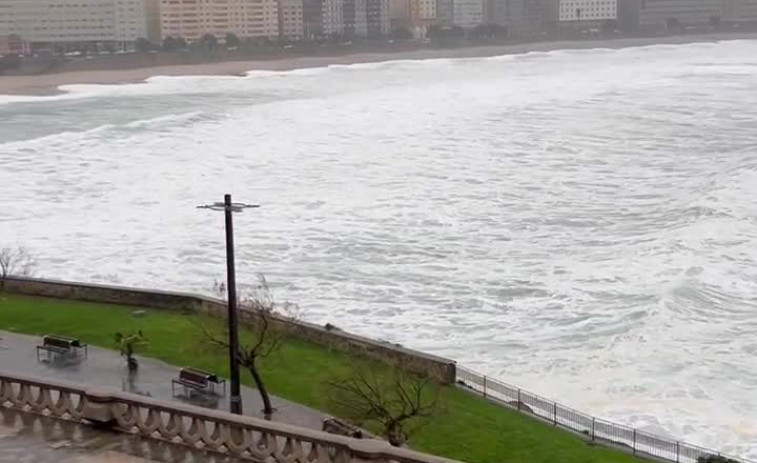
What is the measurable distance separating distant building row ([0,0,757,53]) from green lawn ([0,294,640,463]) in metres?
108

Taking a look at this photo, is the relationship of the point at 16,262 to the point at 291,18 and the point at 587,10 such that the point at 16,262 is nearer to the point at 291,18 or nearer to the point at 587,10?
the point at 291,18

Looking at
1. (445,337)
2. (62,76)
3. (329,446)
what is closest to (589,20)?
(62,76)

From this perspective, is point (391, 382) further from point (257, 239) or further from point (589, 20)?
point (589, 20)

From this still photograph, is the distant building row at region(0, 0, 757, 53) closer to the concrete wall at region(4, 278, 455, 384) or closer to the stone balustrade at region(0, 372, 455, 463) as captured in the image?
the concrete wall at region(4, 278, 455, 384)

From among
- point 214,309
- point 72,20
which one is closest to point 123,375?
point 214,309

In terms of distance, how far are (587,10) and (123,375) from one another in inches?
6810

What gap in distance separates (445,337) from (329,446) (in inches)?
443

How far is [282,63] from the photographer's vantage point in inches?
4791

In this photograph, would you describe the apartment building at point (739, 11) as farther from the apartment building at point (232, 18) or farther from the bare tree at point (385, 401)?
the bare tree at point (385, 401)

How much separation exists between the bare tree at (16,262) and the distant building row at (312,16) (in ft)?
326

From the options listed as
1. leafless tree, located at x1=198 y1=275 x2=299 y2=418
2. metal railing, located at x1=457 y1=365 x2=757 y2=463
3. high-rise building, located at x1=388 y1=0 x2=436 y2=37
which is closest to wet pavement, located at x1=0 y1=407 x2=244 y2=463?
leafless tree, located at x1=198 y1=275 x2=299 y2=418

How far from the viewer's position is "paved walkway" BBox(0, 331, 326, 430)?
15836mm

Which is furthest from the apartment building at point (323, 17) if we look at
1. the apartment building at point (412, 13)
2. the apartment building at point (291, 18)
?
the apartment building at point (412, 13)

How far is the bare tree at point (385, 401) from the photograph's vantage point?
1416 centimetres
